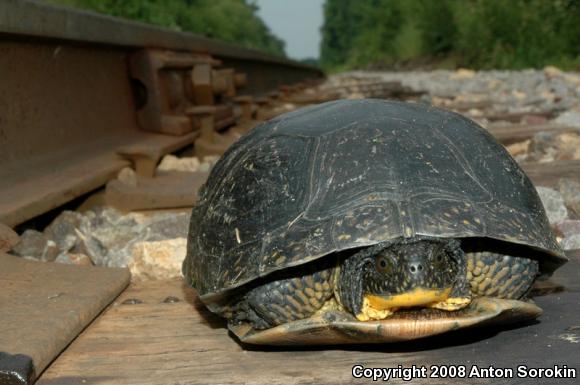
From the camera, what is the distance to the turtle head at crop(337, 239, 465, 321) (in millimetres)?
1961

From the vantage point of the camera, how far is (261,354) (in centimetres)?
221

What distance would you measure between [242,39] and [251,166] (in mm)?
32841

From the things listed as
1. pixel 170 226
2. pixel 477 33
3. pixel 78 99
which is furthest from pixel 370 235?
pixel 477 33

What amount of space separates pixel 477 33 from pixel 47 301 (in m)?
24.5

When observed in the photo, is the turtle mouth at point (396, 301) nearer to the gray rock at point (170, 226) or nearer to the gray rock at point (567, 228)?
the gray rock at point (567, 228)

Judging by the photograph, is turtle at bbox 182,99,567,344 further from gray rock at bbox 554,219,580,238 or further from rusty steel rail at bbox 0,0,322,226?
rusty steel rail at bbox 0,0,322,226

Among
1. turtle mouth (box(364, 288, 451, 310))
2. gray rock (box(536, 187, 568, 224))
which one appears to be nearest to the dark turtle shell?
turtle mouth (box(364, 288, 451, 310))

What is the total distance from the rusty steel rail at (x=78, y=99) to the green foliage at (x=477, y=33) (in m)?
14.6

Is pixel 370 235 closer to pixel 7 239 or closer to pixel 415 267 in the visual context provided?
pixel 415 267

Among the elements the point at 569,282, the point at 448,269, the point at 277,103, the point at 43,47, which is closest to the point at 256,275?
the point at 448,269

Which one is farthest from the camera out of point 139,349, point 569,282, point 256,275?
point 569,282

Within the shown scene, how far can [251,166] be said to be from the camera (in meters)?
2.41

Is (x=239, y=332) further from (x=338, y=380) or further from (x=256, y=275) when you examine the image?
(x=338, y=380)

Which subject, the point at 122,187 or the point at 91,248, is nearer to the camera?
the point at 91,248
